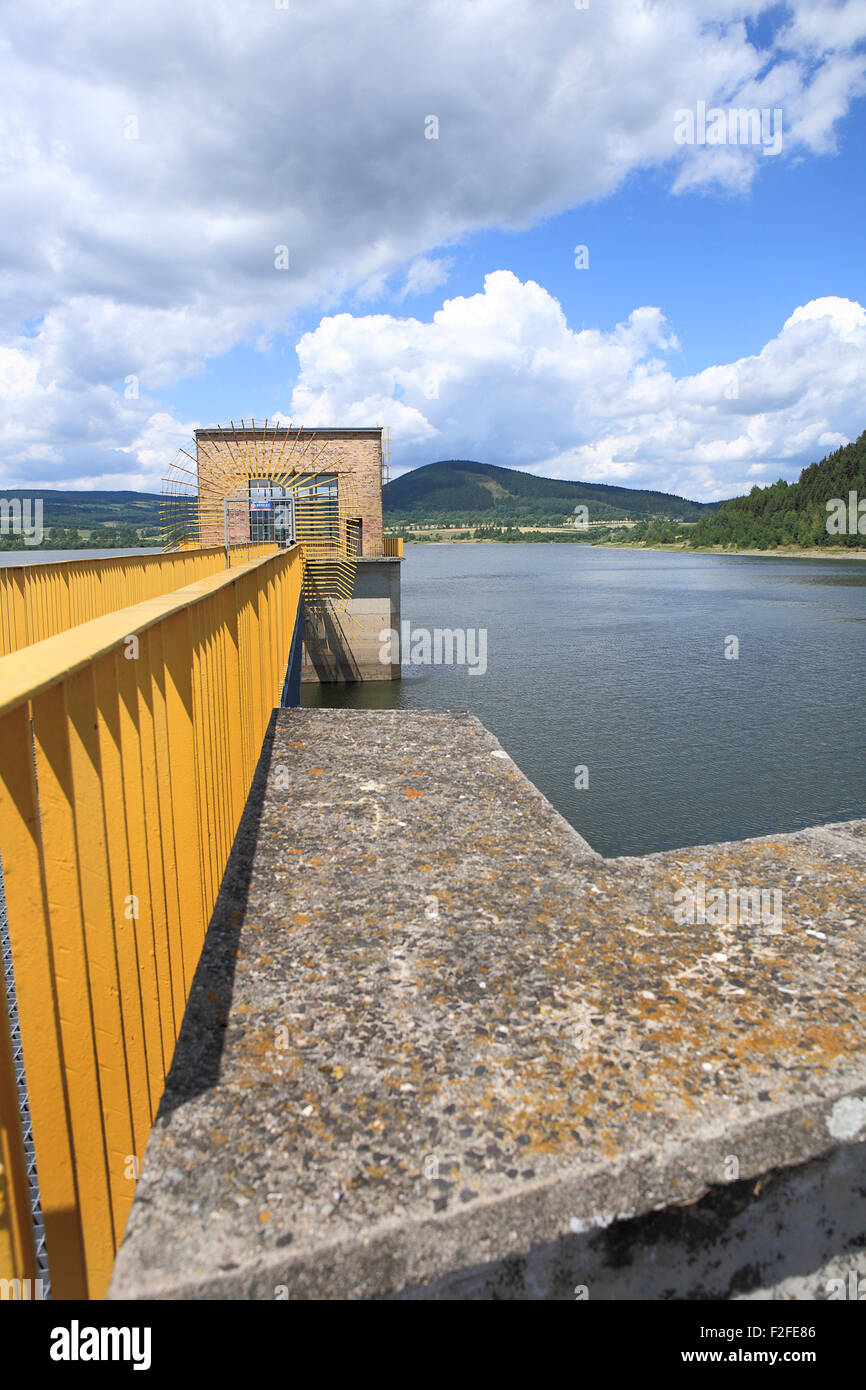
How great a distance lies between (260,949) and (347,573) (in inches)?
952

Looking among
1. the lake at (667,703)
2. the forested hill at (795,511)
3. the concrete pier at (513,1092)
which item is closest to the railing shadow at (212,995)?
the concrete pier at (513,1092)

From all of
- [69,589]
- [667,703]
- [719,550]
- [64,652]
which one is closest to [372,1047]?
[64,652]

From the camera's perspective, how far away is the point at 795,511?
127 metres

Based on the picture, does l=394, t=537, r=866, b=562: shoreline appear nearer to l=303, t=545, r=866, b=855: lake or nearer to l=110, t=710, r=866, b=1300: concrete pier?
l=303, t=545, r=866, b=855: lake

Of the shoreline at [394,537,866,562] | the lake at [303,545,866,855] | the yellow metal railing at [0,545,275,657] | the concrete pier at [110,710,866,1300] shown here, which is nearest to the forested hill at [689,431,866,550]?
the shoreline at [394,537,866,562]

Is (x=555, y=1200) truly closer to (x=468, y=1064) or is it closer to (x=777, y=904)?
(x=468, y=1064)

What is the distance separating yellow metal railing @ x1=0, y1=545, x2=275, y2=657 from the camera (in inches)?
340

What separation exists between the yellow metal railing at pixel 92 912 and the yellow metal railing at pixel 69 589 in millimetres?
5541

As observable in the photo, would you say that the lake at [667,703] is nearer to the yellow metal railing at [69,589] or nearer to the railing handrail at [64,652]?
the yellow metal railing at [69,589]

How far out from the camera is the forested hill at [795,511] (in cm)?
11226

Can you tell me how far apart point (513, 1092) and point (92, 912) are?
107cm

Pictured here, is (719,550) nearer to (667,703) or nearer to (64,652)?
(667,703)

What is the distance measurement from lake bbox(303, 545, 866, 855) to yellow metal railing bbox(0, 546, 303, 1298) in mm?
10592
